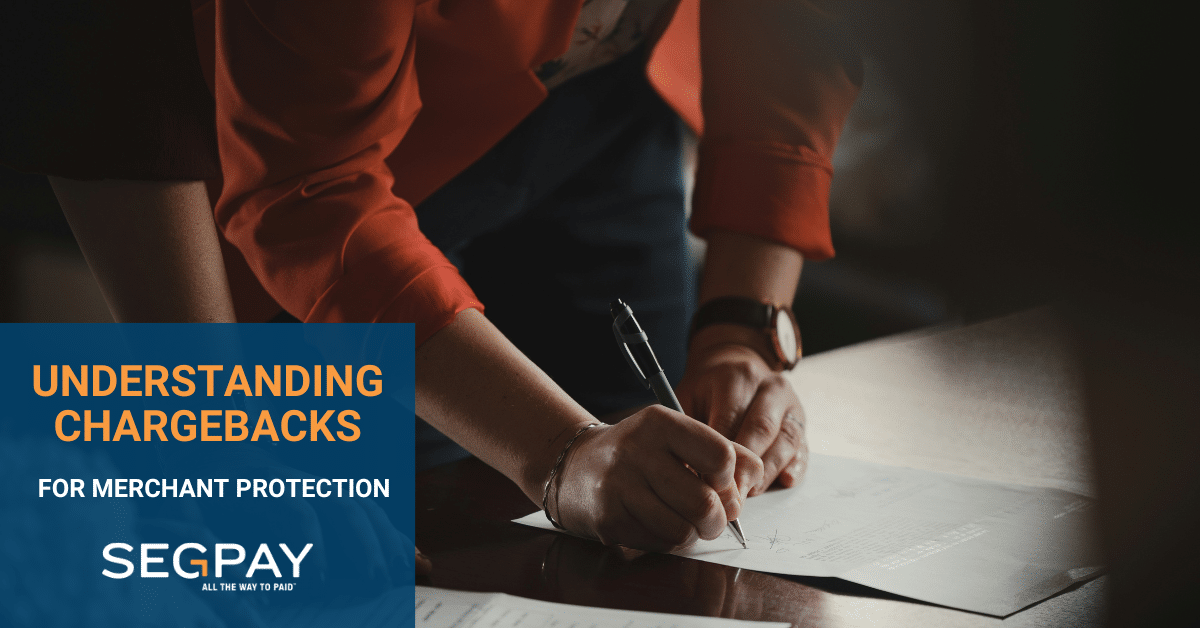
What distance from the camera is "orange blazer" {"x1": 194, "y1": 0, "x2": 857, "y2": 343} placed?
Answer: 0.70 meters

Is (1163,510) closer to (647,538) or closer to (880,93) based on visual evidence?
(647,538)

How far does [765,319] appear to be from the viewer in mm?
933

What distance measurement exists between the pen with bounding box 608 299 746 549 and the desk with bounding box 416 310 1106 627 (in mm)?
132

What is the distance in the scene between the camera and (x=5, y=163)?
695 mm

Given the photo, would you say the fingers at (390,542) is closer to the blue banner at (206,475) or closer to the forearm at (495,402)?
the blue banner at (206,475)

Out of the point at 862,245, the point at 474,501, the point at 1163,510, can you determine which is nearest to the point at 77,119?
the point at 474,501

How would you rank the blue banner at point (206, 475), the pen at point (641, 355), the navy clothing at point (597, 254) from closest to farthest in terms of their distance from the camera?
the blue banner at point (206, 475) → the pen at point (641, 355) → the navy clothing at point (597, 254)

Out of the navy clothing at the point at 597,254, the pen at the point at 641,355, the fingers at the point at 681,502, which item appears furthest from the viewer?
the navy clothing at the point at 597,254

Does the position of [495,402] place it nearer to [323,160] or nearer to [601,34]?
[323,160]

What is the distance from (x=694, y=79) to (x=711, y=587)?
0.66 meters

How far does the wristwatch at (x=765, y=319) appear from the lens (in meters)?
0.93

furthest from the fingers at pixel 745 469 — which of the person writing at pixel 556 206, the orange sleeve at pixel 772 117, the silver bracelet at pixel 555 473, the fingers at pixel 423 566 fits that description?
the orange sleeve at pixel 772 117

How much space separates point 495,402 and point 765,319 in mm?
332

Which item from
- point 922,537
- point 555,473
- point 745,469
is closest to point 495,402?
point 555,473
